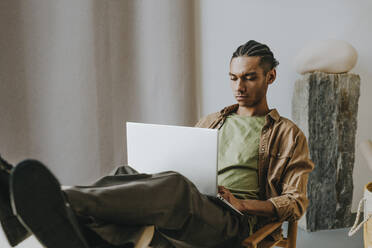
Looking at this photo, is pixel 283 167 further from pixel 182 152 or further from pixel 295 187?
pixel 182 152

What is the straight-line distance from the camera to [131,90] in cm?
221

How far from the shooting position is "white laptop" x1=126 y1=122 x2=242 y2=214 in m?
1.12

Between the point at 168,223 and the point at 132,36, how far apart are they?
1517mm

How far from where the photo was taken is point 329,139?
2.17 metres

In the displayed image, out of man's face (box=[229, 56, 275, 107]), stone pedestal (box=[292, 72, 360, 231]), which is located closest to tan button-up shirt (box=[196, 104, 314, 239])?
man's face (box=[229, 56, 275, 107])

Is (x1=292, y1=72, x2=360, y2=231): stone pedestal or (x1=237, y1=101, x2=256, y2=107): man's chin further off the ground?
(x1=237, y1=101, x2=256, y2=107): man's chin

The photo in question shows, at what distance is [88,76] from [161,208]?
136 centimetres

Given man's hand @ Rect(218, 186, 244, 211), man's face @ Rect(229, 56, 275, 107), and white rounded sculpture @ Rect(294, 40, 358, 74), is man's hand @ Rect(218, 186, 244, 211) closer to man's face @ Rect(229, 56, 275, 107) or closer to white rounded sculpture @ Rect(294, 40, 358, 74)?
man's face @ Rect(229, 56, 275, 107)

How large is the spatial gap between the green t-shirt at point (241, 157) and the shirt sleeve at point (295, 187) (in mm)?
133

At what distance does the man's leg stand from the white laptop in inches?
3.4

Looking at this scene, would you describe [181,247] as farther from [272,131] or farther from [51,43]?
[51,43]

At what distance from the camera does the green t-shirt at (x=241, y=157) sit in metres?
1.43

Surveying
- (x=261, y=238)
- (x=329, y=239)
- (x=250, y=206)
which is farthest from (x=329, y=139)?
(x=261, y=238)

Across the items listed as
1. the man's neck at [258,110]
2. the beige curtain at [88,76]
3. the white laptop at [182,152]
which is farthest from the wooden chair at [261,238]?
the beige curtain at [88,76]
